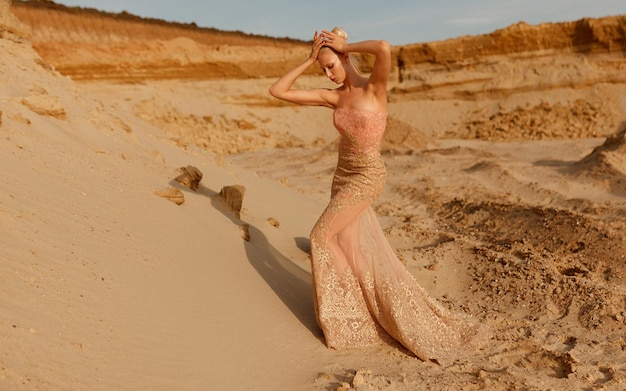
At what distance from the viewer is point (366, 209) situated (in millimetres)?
3533

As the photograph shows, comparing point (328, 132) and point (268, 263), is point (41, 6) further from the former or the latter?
point (268, 263)

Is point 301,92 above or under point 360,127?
above

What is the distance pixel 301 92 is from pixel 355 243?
3.02ft

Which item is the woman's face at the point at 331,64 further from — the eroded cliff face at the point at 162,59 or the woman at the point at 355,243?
the eroded cliff face at the point at 162,59

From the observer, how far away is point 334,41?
3.23 meters

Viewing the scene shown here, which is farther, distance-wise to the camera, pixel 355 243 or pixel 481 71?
pixel 481 71

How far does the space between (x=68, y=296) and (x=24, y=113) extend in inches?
117

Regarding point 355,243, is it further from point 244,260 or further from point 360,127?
point 244,260

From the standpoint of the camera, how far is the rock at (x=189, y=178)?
17.3ft


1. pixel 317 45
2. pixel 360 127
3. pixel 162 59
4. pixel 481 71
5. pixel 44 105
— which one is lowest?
pixel 360 127

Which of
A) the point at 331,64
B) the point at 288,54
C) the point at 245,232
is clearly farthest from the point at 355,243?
the point at 288,54

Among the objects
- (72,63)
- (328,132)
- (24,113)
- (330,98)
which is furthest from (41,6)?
(330,98)

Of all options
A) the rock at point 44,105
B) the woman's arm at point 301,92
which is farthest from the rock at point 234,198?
the woman's arm at point 301,92

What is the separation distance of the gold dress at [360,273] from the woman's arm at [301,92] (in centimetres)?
15
